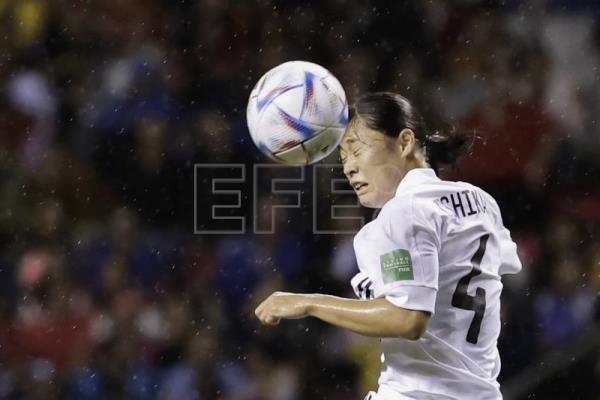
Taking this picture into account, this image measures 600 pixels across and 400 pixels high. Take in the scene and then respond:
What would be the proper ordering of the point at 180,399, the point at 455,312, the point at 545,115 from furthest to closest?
the point at 545,115
the point at 180,399
the point at 455,312

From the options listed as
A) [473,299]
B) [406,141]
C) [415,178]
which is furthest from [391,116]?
[473,299]

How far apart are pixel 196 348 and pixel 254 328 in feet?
0.99

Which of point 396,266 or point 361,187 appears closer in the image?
point 396,266

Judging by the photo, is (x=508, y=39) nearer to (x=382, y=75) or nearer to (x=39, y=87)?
(x=382, y=75)

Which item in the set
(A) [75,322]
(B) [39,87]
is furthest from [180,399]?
(B) [39,87]

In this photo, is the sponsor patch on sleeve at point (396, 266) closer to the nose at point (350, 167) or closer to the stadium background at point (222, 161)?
the nose at point (350, 167)

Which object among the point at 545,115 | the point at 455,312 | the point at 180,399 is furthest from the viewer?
the point at 545,115

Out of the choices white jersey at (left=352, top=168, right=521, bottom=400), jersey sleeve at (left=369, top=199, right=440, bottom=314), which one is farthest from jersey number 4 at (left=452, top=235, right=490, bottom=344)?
jersey sleeve at (left=369, top=199, right=440, bottom=314)

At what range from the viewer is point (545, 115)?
15.2 ft

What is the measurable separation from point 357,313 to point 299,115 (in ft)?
2.50

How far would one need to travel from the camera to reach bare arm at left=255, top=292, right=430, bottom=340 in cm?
179

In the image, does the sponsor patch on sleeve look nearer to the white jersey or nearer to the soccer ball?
the white jersey

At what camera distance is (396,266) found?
1.83 meters

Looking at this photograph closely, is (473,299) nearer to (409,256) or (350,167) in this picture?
(409,256)
